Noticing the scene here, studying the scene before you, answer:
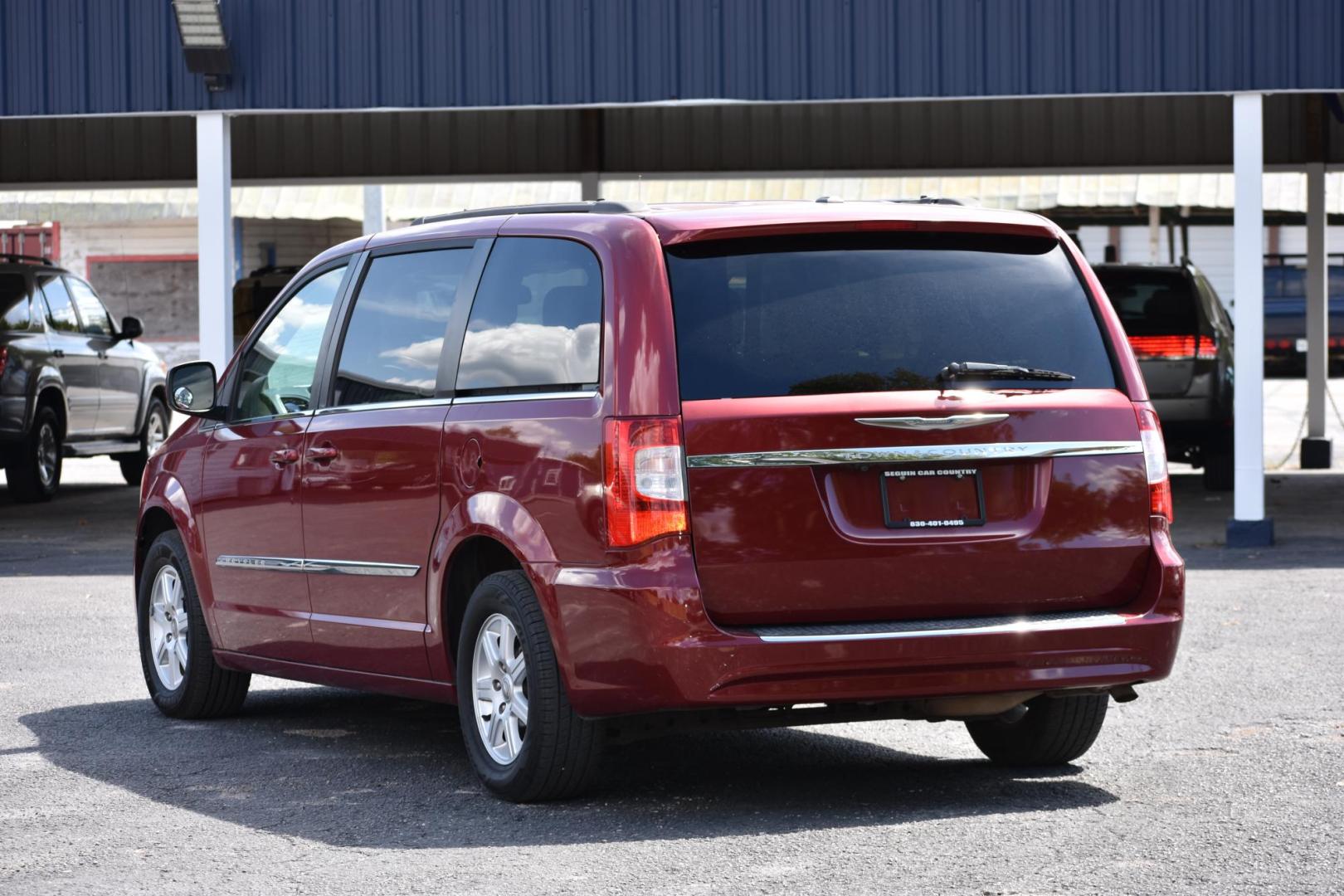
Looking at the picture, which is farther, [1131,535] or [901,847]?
[1131,535]

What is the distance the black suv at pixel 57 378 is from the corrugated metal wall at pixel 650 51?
12.5 ft

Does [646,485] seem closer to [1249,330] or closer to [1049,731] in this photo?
[1049,731]

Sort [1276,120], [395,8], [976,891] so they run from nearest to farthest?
[976,891]
[395,8]
[1276,120]

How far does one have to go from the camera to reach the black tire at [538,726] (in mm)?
6281

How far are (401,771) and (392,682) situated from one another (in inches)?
11.3

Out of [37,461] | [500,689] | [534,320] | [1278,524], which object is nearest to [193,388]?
[534,320]

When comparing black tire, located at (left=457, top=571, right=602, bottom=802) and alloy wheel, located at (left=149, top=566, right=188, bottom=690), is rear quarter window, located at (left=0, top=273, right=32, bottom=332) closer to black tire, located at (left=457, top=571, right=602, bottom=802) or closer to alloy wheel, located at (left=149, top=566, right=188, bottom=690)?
alloy wheel, located at (left=149, top=566, right=188, bottom=690)

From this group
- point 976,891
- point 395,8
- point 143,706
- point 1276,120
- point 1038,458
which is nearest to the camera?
point 976,891

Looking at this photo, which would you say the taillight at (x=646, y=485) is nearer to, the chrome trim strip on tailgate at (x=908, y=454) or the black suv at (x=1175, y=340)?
the chrome trim strip on tailgate at (x=908, y=454)

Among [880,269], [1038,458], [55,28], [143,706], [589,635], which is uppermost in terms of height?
[55,28]

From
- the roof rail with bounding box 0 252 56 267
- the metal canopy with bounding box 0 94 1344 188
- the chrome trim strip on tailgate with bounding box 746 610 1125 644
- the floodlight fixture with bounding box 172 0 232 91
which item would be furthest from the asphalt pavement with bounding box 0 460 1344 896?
the metal canopy with bounding box 0 94 1344 188

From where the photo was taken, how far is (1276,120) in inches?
972

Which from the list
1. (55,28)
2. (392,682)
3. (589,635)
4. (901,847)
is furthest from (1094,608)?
(55,28)

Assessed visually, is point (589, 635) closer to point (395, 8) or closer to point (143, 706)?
point (143, 706)
